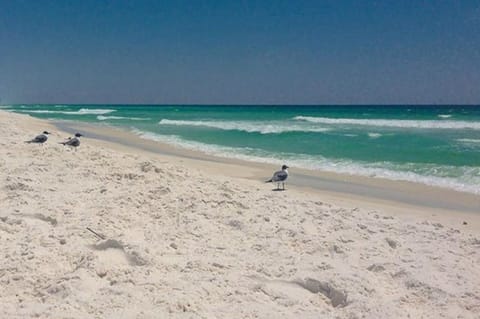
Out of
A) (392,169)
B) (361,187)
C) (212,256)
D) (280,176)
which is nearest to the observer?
(212,256)

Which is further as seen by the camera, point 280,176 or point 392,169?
point 392,169

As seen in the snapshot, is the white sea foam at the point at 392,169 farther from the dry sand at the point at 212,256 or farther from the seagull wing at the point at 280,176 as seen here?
the dry sand at the point at 212,256

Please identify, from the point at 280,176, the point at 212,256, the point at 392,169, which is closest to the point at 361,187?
the point at 280,176

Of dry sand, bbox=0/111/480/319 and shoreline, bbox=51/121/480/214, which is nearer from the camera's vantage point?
dry sand, bbox=0/111/480/319

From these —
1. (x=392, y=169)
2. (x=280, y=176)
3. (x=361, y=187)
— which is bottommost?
(x=361, y=187)

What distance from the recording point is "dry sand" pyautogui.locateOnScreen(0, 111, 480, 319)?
360 centimetres

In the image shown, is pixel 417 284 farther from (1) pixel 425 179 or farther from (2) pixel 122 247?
(1) pixel 425 179

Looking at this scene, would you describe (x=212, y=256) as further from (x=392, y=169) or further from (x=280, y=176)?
(x=392, y=169)

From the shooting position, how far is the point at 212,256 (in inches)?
174

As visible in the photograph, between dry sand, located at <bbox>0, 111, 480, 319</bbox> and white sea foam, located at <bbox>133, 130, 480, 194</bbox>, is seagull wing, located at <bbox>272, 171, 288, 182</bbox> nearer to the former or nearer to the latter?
dry sand, located at <bbox>0, 111, 480, 319</bbox>

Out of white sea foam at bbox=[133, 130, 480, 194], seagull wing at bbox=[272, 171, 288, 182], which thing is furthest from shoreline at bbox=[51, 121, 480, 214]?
seagull wing at bbox=[272, 171, 288, 182]

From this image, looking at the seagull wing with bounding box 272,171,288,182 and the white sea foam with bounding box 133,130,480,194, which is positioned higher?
the seagull wing with bounding box 272,171,288,182

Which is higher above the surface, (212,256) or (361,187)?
(212,256)

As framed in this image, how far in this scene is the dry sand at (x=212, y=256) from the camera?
360 centimetres
